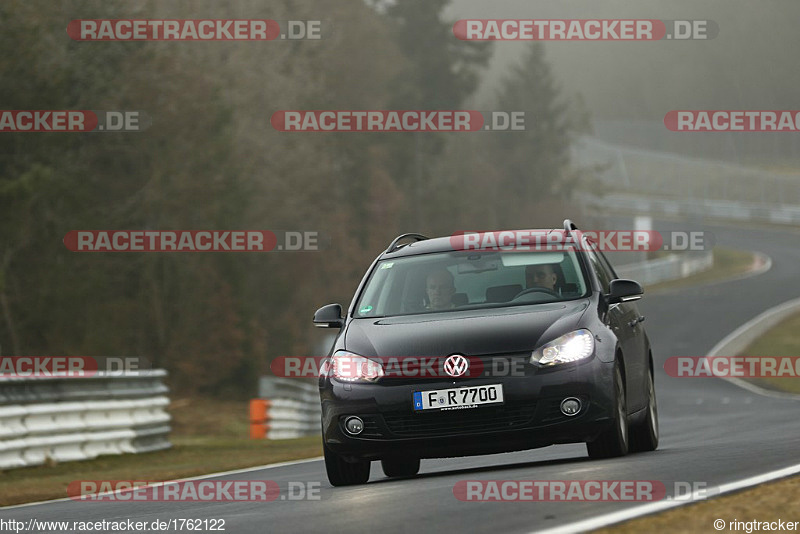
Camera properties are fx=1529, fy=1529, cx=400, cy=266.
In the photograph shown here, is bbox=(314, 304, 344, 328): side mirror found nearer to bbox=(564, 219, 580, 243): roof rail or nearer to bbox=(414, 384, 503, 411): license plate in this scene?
bbox=(414, 384, 503, 411): license plate

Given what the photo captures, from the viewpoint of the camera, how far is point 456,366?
32.4 feet

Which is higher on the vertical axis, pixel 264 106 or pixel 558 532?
pixel 264 106

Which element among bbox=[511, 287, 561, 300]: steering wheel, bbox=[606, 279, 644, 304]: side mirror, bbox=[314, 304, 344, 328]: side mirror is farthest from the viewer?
bbox=[314, 304, 344, 328]: side mirror

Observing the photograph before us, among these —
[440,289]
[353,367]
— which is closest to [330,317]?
[440,289]

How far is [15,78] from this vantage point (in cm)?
3412

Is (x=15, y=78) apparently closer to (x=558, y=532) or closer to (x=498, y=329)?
(x=498, y=329)

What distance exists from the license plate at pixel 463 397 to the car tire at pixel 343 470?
2.96 ft

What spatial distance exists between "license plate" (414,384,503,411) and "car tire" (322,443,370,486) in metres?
0.90

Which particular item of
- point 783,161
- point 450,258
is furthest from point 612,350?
point 783,161

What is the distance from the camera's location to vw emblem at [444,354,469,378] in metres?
9.89

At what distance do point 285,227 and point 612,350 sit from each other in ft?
155

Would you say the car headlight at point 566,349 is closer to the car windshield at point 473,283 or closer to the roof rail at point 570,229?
the car windshield at point 473,283

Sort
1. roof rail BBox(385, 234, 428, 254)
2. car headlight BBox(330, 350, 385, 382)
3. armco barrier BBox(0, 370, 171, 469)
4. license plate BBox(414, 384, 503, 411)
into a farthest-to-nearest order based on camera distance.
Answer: armco barrier BBox(0, 370, 171, 469)
roof rail BBox(385, 234, 428, 254)
car headlight BBox(330, 350, 385, 382)
license plate BBox(414, 384, 503, 411)

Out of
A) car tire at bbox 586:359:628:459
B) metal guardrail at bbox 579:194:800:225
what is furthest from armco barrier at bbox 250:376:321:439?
metal guardrail at bbox 579:194:800:225
